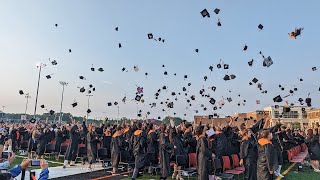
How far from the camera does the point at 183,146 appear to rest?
393 inches

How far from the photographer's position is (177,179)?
902 cm

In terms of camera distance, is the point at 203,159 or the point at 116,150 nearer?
the point at 203,159

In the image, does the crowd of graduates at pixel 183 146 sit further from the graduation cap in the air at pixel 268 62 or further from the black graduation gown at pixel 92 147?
the graduation cap in the air at pixel 268 62

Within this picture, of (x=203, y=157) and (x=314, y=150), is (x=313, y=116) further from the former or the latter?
(x=203, y=157)

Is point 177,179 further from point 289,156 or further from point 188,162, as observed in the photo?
point 289,156

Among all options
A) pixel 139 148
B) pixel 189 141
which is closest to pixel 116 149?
pixel 139 148

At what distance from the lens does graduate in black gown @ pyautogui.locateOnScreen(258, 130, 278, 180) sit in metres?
6.82

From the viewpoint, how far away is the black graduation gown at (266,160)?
682 cm

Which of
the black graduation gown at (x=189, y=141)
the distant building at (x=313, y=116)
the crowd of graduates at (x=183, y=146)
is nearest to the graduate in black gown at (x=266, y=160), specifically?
the crowd of graduates at (x=183, y=146)

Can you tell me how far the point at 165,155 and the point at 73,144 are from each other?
4835 millimetres

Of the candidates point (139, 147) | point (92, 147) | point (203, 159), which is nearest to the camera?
point (203, 159)

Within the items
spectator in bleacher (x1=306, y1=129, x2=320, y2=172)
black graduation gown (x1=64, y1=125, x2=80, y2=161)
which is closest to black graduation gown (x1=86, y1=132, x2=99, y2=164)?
black graduation gown (x1=64, y1=125, x2=80, y2=161)

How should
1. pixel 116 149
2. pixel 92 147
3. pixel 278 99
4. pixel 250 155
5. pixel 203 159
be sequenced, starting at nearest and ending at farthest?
1. pixel 203 159
2. pixel 250 155
3. pixel 116 149
4. pixel 92 147
5. pixel 278 99

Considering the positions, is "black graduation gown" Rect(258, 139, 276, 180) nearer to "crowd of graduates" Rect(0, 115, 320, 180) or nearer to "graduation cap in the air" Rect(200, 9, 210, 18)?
"crowd of graduates" Rect(0, 115, 320, 180)
